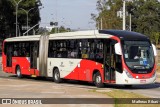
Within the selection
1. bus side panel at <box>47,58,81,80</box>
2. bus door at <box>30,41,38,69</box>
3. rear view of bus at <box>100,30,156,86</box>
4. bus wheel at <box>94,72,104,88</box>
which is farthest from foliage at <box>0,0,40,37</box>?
rear view of bus at <box>100,30,156,86</box>

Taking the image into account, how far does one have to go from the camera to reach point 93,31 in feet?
79.6

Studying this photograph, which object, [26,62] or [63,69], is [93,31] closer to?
[63,69]

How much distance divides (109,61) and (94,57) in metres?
1.33

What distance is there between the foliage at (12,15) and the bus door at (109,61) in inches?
2868

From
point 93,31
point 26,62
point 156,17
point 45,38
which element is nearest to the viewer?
point 93,31

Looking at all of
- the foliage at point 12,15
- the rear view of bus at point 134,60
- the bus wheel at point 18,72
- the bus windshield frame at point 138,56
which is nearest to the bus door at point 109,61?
the rear view of bus at point 134,60

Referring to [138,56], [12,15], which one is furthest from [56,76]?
[12,15]

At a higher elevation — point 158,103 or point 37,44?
point 37,44

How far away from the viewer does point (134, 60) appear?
22109 millimetres

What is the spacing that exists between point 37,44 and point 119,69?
8.89 meters

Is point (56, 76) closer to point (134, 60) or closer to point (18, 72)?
point (18, 72)

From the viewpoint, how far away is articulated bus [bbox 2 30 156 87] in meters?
22.0

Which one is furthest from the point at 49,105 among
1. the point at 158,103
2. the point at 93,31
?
the point at 93,31

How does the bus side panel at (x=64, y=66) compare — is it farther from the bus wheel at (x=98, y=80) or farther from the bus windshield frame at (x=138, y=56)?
the bus windshield frame at (x=138, y=56)
